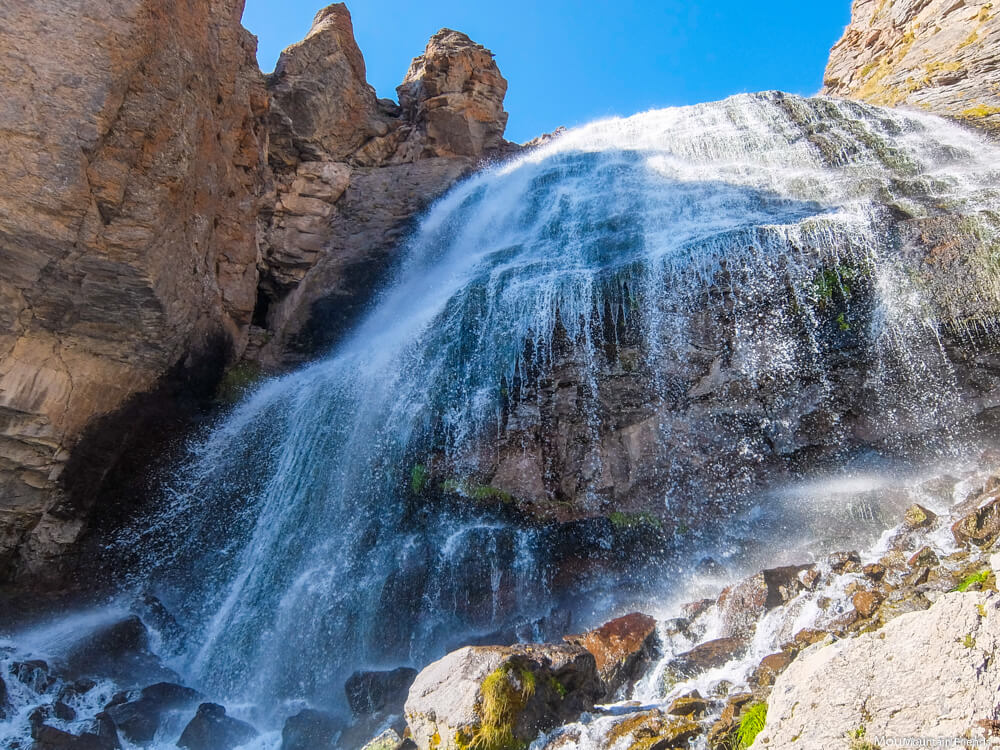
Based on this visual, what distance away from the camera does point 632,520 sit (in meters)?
11.2

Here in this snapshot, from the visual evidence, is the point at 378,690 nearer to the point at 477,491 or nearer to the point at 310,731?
the point at 310,731

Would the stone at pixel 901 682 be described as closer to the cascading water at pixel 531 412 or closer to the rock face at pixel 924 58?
the cascading water at pixel 531 412

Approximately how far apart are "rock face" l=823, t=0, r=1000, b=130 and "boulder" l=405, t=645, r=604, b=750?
15.5 m

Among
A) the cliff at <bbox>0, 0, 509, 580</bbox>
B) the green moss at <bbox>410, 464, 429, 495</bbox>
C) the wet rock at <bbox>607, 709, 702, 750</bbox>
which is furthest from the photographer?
the green moss at <bbox>410, 464, 429, 495</bbox>

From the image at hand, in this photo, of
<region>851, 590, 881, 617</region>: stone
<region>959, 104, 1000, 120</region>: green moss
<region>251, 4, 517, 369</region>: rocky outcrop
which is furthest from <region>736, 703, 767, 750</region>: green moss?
<region>959, 104, 1000, 120</region>: green moss

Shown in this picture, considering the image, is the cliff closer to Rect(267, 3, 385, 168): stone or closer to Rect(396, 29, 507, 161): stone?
Rect(267, 3, 385, 168): stone

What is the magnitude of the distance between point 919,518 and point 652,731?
17.7ft

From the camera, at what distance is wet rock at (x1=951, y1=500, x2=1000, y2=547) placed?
698 cm

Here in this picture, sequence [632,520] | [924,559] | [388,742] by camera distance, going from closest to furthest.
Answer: [388,742] < [924,559] < [632,520]

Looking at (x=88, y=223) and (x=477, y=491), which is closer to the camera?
(x=88, y=223)

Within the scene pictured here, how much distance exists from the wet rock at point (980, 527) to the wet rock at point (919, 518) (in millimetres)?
692

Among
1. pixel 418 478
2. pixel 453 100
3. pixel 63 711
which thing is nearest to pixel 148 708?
pixel 63 711

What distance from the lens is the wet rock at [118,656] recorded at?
9539mm

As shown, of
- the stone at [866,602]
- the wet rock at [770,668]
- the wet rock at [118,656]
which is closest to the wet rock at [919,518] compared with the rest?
the stone at [866,602]
